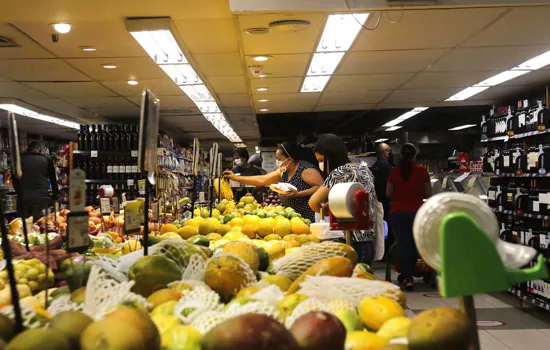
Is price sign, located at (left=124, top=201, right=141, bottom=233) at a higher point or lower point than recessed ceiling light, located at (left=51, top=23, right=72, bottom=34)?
lower

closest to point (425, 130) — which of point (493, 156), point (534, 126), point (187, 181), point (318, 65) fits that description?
point (187, 181)

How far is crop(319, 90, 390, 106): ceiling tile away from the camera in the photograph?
25.9 feet

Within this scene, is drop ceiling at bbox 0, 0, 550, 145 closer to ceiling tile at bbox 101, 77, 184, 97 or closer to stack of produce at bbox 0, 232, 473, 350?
ceiling tile at bbox 101, 77, 184, 97

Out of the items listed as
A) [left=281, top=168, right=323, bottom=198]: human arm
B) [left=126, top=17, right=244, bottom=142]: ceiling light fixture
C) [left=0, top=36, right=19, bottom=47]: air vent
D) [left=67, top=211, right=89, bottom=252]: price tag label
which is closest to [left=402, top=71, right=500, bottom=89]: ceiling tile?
[left=281, top=168, right=323, bottom=198]: human arm

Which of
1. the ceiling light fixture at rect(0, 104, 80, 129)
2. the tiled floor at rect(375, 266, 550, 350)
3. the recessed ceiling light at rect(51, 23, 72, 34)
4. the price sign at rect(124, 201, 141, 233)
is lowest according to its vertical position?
the tiled floor at rect(375, 266, 550, 350)

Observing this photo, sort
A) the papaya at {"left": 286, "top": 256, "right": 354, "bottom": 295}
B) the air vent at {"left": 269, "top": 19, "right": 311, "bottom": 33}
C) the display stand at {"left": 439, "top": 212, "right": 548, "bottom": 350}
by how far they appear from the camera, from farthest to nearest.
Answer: the air vent at {"left": 269, "top": 19, "right": 311, "bottom": 33} < the papaya at {"left": 286, "top": 256, "right": 354, "bottom": 295} < the display stand at {"left": 439, "top": 212, "right": 548, "bottom": 350}

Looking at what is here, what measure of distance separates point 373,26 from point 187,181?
9.97m

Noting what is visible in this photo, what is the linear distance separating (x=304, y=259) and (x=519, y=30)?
3.85 m

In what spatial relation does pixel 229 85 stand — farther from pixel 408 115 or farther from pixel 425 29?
pixel 408 115

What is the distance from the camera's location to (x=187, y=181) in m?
13.8

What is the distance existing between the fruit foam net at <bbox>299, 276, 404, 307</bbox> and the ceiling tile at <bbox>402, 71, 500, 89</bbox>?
18.0 feet

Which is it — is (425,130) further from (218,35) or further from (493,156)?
(218,35)

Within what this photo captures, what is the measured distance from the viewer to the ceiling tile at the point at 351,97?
7893mm

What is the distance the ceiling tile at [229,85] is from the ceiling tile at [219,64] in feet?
0.90
